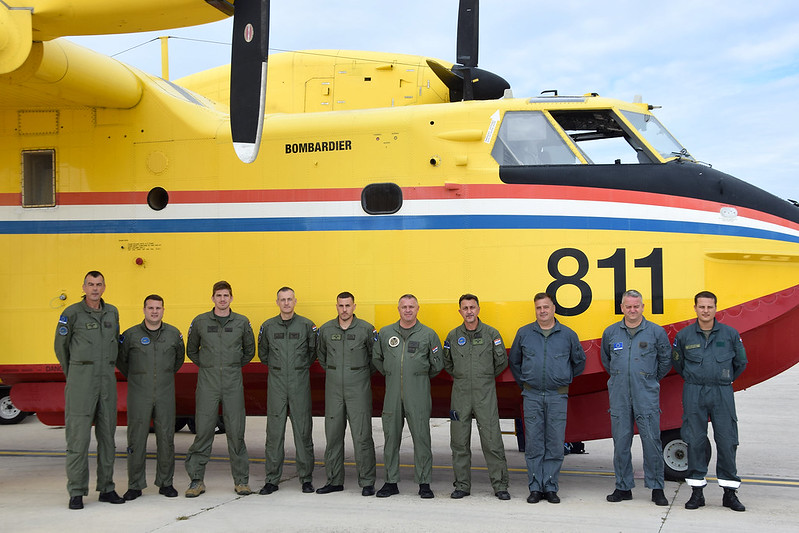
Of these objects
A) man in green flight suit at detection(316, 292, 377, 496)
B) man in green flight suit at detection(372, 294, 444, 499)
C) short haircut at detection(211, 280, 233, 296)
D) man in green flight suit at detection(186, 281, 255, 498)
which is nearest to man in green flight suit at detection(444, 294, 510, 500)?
man in green flight suit at detection(372, 294, 444, 499)

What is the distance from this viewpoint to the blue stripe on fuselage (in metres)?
6.94

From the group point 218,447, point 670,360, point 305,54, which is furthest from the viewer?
point 218,447

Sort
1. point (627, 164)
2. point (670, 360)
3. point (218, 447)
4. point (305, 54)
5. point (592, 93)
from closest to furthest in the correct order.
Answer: point (670, 360)
point (627, 164)
point (592, 93)
point (305, 54)
point (218, 447)

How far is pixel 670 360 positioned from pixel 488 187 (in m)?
2.31

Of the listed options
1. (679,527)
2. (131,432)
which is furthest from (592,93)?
(131,432)

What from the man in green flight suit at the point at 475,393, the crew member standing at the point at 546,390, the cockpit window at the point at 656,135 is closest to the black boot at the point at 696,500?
the crew member standing at the point at 546,390

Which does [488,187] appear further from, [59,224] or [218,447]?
[218,447]

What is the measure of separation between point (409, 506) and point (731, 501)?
2.78 m

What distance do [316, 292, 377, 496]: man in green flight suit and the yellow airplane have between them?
442 millimetres

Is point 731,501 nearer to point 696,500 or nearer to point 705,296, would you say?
point 696,500

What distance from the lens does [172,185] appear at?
309 inches

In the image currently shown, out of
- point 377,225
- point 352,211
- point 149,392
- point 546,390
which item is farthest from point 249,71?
point 546,390

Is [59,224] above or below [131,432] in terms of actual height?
above

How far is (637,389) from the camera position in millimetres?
6535
